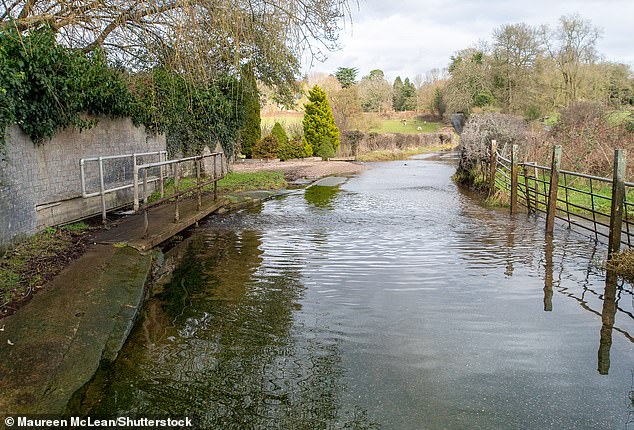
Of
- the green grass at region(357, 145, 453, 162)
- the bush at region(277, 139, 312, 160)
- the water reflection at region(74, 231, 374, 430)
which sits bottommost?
the water reflection at region(74, 231, 374, 430)

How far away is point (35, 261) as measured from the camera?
6645 mm

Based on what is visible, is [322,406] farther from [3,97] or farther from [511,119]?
[511,119]

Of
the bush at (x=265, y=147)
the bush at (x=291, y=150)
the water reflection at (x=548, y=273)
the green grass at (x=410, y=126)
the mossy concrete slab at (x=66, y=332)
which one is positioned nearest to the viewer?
the mossy concrete slab at (x=66, y=332)

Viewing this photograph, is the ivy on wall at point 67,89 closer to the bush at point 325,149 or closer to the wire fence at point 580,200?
the wire fence at point 580,200

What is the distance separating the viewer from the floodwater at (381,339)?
12.1ft

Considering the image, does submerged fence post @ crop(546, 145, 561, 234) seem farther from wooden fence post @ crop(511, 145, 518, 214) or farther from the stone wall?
the stone wall

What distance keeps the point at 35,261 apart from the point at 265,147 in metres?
22.1

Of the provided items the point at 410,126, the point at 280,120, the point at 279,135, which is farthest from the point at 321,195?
the point at 410,126

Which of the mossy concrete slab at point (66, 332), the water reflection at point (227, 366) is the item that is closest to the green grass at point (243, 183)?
the mossy concrete slab at point (66, 332)

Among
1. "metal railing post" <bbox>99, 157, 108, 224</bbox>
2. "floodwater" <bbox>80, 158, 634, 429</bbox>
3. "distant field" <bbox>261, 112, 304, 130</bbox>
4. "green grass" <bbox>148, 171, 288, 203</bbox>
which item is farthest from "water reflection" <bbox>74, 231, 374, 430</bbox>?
"distant field" <bbox>261, 112, 304, 130</bbox>

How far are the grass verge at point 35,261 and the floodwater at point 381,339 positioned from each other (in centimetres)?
125

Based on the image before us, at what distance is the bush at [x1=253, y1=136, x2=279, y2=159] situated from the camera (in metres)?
28.3

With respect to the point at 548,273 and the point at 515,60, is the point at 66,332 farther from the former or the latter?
the point at 515,60

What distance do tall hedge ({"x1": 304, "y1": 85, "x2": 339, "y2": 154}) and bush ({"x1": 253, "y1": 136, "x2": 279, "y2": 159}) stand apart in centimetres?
370
